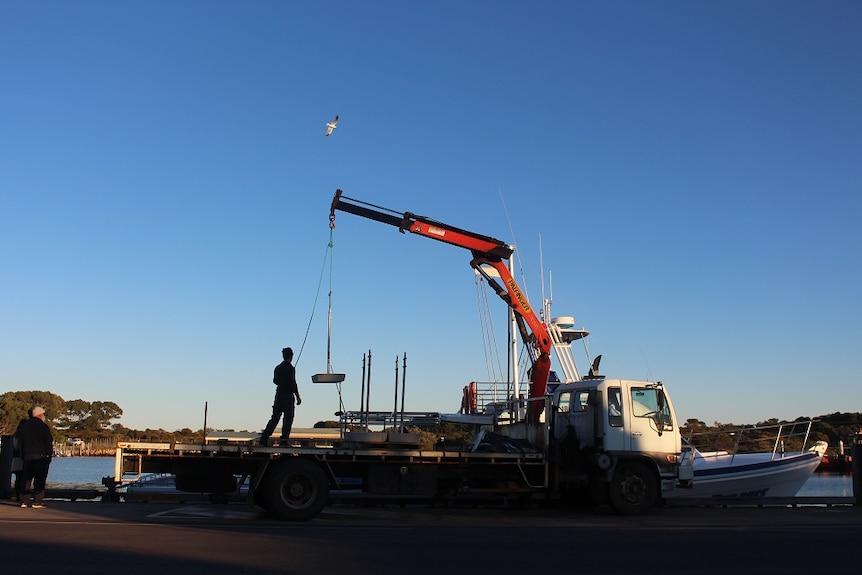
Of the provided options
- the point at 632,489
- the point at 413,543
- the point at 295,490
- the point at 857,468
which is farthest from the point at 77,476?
the point at 413,543

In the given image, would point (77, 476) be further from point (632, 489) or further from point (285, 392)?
point (632, 489)

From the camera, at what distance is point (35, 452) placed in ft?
49.1

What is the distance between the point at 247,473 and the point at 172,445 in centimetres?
137

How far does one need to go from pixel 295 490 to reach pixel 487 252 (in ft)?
31.4

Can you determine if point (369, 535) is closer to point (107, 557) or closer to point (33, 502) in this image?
point (107, 557)

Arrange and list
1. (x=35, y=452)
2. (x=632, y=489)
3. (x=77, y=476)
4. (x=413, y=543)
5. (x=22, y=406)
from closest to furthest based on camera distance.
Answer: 1. (x=413, y=543)
2. (x=35, y=452)
3. (x=632, y=489)
4. (x=77, y=476)
5. (x=22, y=406)


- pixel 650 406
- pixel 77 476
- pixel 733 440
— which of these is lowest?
pixel 77 476

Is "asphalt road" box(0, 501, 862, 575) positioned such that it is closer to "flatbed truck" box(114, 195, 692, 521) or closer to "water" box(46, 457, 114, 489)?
"flatbed truck" box(114, 195, 692, 521)

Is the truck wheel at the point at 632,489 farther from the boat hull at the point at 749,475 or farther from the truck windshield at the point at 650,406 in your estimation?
the boat hull at the point at 749,475

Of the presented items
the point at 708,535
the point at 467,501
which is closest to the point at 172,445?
the point at 467,501

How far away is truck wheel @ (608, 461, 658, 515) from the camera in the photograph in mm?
15633

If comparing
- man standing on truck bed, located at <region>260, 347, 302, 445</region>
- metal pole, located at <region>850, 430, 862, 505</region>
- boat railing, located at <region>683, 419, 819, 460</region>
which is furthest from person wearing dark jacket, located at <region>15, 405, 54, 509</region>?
metal pole, located at <region>850, 430, 862, 505</region>

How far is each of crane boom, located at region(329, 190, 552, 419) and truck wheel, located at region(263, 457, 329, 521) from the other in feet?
26.3

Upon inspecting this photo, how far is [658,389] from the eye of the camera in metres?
16.5
